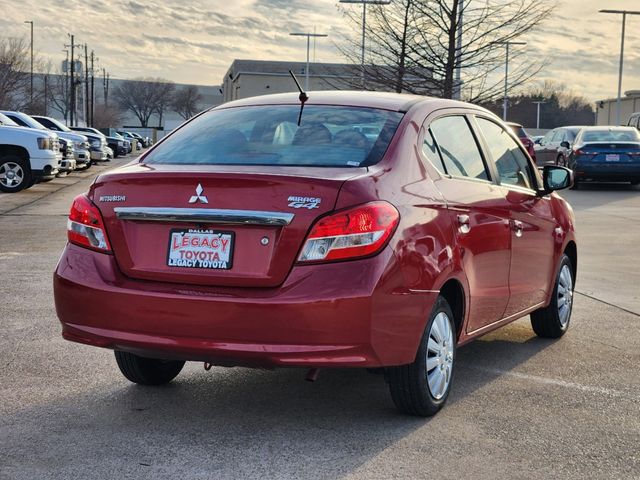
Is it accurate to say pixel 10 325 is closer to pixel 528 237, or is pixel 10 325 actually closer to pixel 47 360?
pixel 47 360

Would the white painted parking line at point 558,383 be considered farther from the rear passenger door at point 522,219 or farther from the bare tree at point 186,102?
the bare tree at point 186,102

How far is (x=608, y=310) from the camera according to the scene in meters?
7.75

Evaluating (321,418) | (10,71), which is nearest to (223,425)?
(321,418)

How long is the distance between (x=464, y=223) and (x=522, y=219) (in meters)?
1.00

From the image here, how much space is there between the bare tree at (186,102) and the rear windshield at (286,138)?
159 m

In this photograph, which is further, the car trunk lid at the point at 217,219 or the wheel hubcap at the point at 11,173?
the wheel hubcap at the point at 11,173

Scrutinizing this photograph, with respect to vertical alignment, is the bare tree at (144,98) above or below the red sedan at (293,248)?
above

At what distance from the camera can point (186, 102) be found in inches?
6398

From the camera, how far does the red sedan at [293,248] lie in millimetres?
4035

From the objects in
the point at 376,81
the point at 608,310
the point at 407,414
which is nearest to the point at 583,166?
the point at 376,81

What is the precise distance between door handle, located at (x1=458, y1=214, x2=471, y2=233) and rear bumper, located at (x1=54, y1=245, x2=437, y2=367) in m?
0.67

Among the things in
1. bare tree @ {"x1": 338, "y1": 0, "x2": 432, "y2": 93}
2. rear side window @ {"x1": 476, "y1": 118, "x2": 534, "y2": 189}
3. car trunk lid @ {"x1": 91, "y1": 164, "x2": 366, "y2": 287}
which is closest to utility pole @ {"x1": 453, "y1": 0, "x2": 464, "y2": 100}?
bare tree @ {"x1": 338, "y1": 0, "x2": 432, "y2": 93}

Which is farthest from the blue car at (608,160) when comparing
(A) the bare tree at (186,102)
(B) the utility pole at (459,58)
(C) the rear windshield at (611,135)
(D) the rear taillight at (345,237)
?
(A) the bare tree at (186,102)

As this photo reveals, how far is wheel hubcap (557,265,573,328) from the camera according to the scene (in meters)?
6.62
